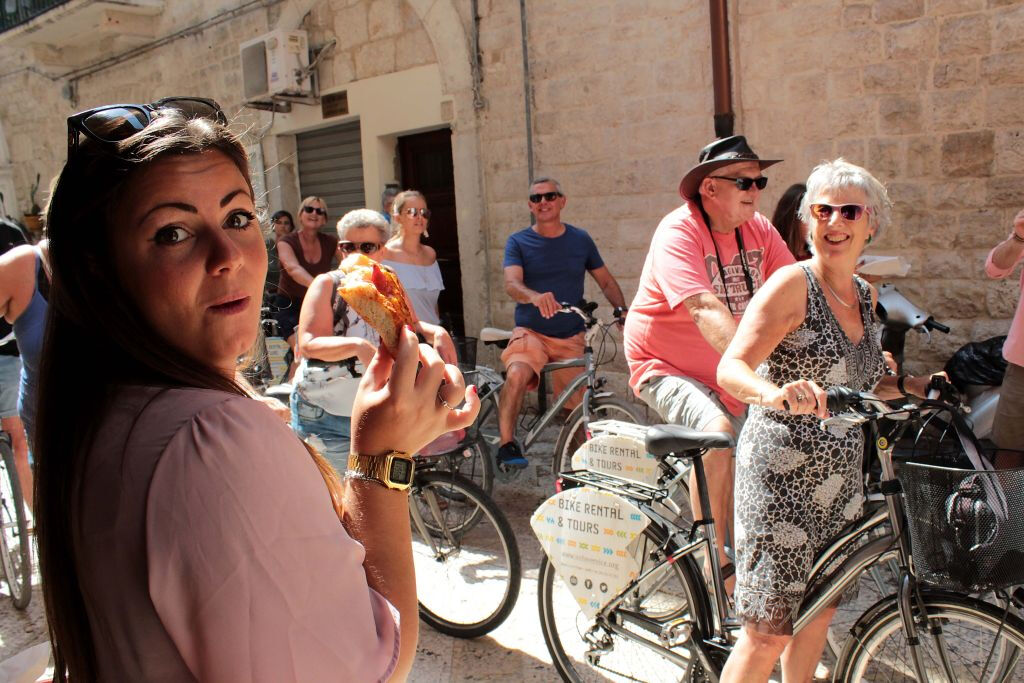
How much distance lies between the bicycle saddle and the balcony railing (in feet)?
40.6

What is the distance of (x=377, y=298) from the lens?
4.80ft

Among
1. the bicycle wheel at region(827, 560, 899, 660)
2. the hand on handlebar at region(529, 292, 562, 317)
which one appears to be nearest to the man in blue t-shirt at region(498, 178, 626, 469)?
the hand on handlebar at region(529, 292, 562, 317)

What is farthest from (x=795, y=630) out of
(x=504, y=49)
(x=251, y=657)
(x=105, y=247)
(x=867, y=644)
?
(x=504, y=49)

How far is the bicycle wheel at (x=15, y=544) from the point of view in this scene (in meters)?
4.41

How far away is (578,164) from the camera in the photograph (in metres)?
7.41

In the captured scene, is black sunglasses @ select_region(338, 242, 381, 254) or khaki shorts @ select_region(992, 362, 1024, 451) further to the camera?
black sunglasses @ select_region(338, 242, 381, 254)

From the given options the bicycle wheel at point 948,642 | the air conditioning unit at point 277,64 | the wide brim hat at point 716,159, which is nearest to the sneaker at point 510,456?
the wide brim hat at point 716,159

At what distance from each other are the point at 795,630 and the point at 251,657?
2119 millimetres

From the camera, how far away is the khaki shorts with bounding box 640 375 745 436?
3.37 m

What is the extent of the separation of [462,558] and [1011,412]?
9.17ft

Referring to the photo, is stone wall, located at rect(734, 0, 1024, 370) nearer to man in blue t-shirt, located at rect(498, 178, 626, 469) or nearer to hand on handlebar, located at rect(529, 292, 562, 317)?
man in blue t-shirt, located at rect(498, 178, 626, 469)

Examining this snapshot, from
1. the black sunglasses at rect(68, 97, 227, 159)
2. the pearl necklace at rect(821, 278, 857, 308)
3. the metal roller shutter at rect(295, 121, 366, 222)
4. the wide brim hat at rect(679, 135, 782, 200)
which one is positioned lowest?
the pearl necklace at rect(821, 278, 857, 308)

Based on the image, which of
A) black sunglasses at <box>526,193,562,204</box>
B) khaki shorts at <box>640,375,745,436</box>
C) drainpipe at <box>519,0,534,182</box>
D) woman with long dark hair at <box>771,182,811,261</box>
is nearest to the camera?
khaki shorts at <box>640,375,745,436</box>

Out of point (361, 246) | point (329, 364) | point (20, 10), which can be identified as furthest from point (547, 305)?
point (20, 10)
